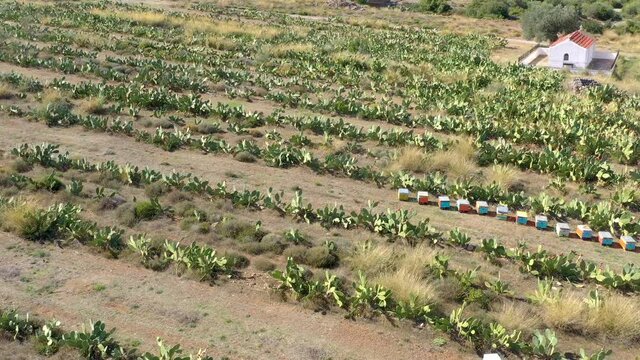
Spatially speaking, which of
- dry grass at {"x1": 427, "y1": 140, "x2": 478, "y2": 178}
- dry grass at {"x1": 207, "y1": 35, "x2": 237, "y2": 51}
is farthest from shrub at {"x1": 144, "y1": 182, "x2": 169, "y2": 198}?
dry grass at {"x1": 207, "y1": 35, "x2": 237, "y2": 51}

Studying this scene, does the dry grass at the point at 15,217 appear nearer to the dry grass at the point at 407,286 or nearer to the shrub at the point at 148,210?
the shrub at the point at 148,210

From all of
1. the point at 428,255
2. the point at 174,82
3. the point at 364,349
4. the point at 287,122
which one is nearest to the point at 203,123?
the point at 287,122

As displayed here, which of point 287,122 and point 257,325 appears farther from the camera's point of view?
point 287,122

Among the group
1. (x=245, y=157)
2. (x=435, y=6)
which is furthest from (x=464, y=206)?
(x=435, y=6)

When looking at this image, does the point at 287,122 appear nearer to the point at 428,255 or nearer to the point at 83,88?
the point at 83,88

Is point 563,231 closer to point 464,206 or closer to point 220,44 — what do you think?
point 464,206

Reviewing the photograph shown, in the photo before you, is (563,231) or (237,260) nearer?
(237,260)
